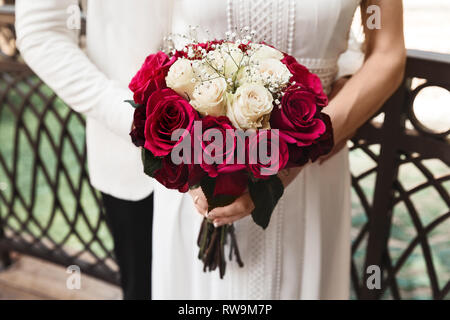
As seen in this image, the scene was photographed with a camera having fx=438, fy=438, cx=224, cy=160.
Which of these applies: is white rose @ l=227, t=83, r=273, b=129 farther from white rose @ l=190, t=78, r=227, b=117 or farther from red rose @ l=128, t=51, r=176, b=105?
red rose @ l=128, t=51, r=176, b=105

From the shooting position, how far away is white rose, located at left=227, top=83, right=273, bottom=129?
81 centimetres

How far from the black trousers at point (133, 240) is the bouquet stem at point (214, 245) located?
33cm

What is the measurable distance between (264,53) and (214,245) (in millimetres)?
549

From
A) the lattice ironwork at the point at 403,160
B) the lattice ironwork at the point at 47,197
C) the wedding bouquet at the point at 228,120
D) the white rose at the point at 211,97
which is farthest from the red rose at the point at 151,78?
the lattice ironwork at the point at 47,197

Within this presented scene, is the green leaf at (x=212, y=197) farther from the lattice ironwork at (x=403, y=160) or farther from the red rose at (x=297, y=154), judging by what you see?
the lattice ironwork at (x=403, y=160)

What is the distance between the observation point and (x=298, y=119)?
2.84ft

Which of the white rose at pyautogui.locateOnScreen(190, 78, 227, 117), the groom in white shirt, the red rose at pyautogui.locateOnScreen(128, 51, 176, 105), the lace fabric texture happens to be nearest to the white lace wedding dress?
the lace fabric texture

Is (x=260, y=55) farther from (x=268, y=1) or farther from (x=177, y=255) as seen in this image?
(x=177, y=255)

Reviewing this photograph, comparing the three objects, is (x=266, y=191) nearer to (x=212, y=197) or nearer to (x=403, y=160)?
(x=212, y=197)

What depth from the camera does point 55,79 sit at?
3.96 ft

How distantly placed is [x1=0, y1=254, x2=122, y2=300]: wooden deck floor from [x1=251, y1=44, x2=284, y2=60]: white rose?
6.04 feet

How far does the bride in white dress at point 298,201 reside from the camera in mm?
1098

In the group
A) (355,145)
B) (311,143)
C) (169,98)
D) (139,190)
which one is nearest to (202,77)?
(169,98)

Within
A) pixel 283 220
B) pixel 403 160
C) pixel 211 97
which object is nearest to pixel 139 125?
pixel 211 97
